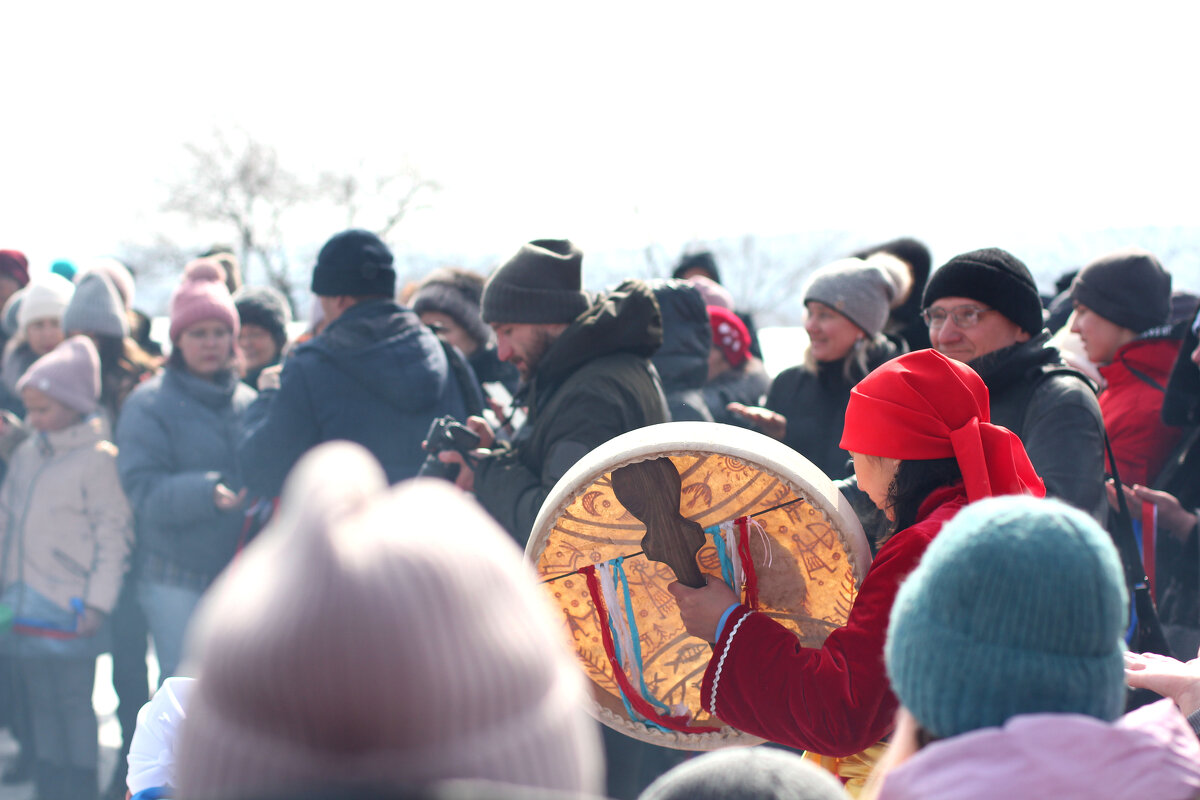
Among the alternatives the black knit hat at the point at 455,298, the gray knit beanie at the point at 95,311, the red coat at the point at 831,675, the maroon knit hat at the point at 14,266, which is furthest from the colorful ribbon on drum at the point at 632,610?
the maroon knit hat at the point at 14,266

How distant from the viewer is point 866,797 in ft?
3.82

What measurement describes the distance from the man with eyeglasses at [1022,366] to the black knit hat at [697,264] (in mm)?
3631

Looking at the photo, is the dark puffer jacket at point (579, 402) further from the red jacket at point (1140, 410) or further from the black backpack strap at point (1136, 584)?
the red jacket at point (1140, 410)

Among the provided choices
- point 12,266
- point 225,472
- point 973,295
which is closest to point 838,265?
point 973,295

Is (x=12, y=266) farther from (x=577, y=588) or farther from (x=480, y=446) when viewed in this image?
(x=577, y=588)

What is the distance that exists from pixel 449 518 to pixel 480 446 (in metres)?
2.39

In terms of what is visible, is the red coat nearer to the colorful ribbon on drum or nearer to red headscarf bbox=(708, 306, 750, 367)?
the colorful ribbon on drum

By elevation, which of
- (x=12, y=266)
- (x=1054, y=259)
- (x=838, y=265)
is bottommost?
(x=1054, y=259)

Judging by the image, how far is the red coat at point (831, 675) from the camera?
1486 millimetres

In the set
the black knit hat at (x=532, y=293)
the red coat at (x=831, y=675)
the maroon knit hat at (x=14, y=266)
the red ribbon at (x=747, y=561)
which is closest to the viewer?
the red coat at (x=831, y=675)

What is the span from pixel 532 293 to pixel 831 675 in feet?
5.51

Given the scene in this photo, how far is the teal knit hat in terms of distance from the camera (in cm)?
101

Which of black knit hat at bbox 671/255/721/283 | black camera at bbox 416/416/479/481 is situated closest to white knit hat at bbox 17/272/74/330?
black camera at bbox 416/416/479/481

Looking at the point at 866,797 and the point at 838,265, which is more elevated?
the point at 838,265
